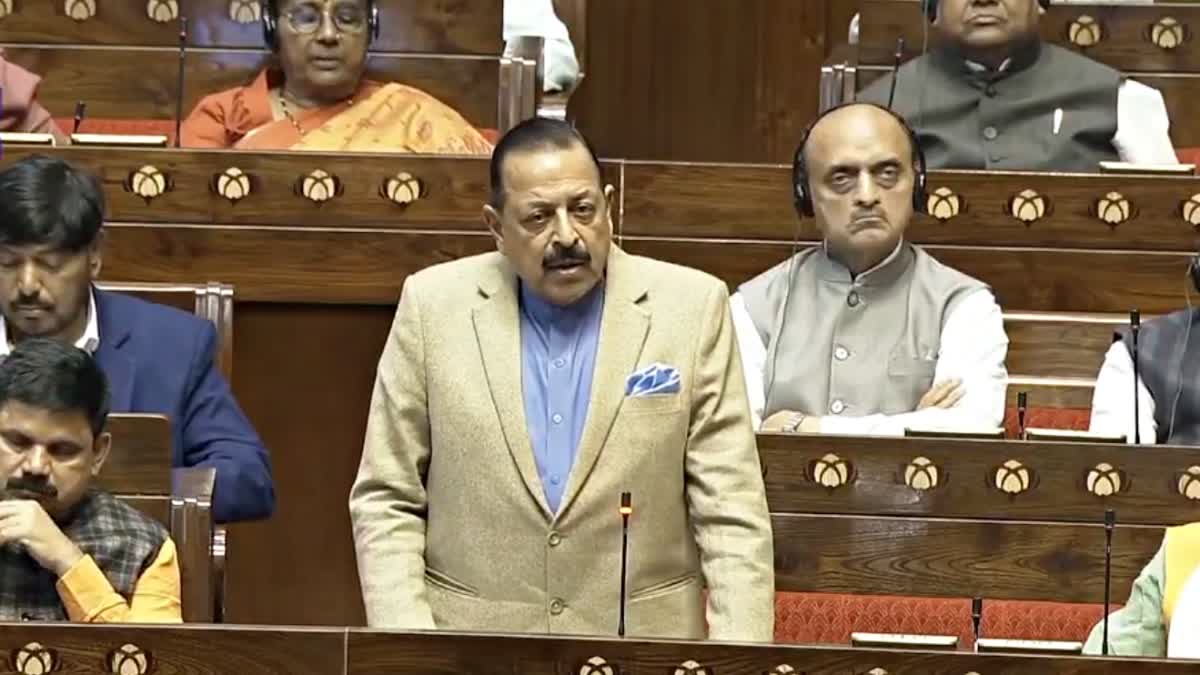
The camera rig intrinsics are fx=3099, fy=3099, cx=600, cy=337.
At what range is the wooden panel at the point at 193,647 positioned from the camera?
1856 mm

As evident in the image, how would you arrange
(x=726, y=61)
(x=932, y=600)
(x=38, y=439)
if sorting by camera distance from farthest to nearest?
(x=726, y=61), (x=932, y=600), (x=38, y=439)

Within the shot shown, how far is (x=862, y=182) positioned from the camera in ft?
9.00

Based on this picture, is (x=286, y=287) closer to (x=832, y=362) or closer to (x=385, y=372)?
(x=832, y=362)

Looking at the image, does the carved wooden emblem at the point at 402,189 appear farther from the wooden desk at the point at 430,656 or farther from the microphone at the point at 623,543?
the wooden desk at the point at 430,656

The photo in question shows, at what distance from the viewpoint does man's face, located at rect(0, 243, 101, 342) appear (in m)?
2.37

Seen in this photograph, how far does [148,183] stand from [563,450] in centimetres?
86

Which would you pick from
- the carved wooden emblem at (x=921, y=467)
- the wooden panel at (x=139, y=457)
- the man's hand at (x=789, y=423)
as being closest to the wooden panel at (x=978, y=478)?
the carved wooden emblem at (x=921, y=467)

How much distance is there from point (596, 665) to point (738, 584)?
0.89 feet

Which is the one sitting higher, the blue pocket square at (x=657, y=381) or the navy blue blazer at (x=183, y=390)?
the blue pocket square at (x=657, y=381)

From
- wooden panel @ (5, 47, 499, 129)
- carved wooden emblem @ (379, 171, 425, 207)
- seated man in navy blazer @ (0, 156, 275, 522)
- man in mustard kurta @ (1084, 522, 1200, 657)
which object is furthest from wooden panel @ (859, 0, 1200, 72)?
man in mustard kurta @ (1084, 522, 1200, 657)

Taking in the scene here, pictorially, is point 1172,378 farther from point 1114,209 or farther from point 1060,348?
point 1114,209

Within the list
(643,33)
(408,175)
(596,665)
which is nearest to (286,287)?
(408,175)

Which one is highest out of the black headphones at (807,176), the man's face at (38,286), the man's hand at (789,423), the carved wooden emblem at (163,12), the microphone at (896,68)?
the carved wooden emblem at (163,12)

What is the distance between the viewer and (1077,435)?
2504mm
